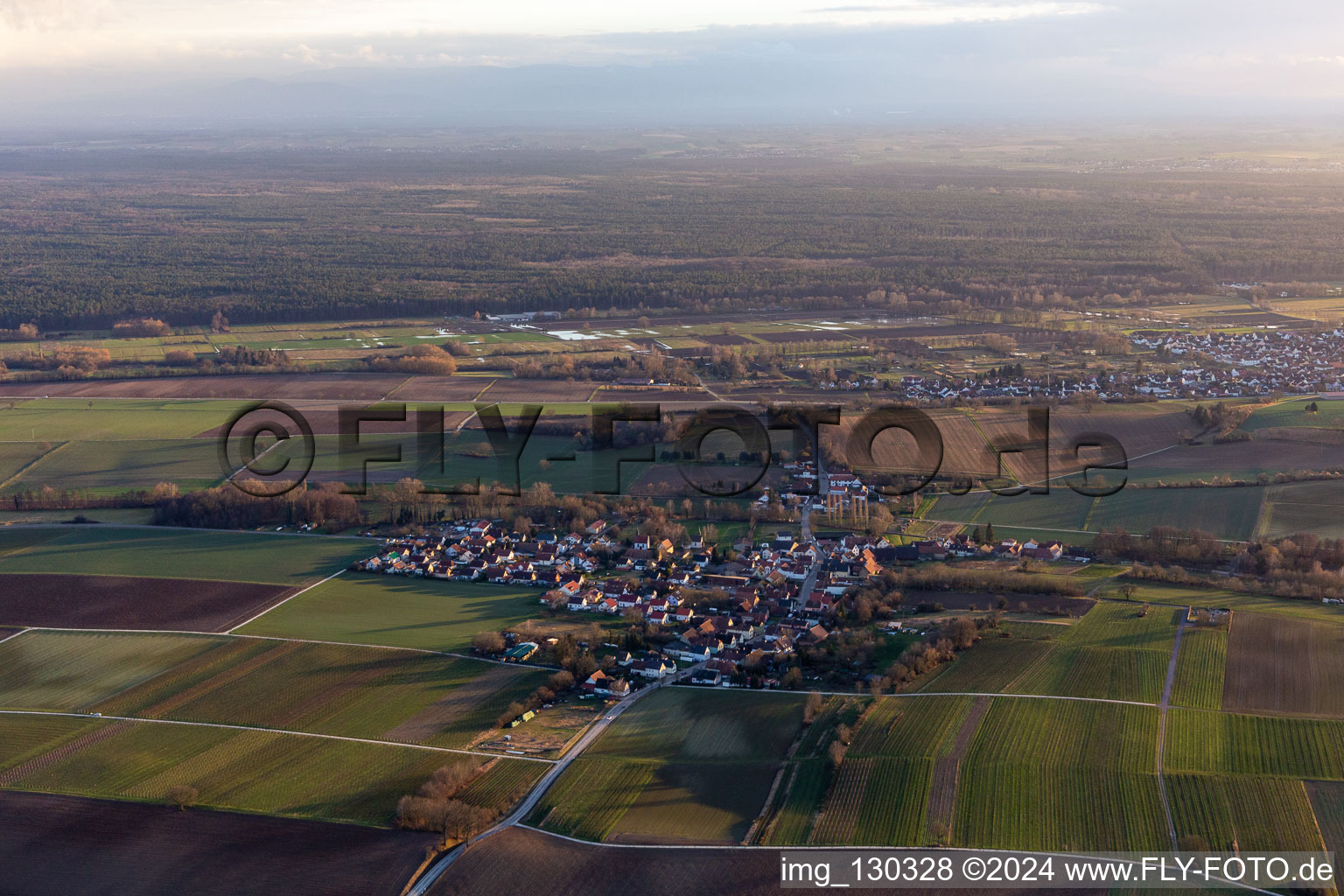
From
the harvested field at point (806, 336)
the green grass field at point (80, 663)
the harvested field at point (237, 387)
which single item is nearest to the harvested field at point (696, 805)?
the green grass field at point (80, 663)

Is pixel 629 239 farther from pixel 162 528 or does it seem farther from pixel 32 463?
pixel 162 528

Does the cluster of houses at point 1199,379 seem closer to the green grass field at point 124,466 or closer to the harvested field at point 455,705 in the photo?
the green grass field at point 124,466

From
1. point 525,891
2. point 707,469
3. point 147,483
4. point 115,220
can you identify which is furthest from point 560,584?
point 115,220

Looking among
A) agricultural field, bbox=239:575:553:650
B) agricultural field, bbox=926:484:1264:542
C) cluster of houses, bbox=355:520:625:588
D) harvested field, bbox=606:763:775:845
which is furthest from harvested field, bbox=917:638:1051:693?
cluster of houses, bbox=355:520:625:588

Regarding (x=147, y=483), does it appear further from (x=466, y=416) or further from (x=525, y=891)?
(x=525, y=891)

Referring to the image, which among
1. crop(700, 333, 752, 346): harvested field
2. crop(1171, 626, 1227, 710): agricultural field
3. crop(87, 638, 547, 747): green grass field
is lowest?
crop(87, 638, 547, 747): green grass field

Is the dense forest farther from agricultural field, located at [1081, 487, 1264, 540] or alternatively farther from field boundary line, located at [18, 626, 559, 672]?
field boundary line, located at [18, 626, 559, 672]

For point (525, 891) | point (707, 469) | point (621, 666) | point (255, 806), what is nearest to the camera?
point (525, 891)
